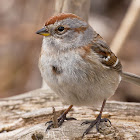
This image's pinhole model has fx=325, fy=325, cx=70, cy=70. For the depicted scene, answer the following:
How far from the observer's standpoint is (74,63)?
3268 millimetres

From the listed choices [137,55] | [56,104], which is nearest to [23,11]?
[137,55]

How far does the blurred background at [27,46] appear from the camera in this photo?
6.29 meters

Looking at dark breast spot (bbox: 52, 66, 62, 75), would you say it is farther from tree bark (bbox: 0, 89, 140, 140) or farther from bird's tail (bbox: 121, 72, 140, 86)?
bird's tail (bbox: 121, 72, 140, 86)

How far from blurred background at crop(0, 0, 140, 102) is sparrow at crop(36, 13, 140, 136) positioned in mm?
2512

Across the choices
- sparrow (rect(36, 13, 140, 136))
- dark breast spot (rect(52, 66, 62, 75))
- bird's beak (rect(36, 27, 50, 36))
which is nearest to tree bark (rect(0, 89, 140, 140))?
sparrow (rect(36, 13, 140, 136))

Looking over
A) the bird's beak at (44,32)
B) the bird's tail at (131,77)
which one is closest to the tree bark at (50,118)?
the bird's tail at (131,77)

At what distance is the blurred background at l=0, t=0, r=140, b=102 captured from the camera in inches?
247

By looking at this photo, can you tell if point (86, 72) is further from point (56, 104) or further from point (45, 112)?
point (56, 104)

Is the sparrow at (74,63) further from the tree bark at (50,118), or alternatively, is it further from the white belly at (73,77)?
the tree bark at (50,118)

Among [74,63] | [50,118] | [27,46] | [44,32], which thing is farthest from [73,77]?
[27,46]

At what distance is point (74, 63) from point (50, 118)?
0.98 metres

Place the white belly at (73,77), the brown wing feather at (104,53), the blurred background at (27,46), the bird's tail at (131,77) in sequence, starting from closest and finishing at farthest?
the white belly at (73,77)
the brown wing feather at (104,53)
the bird's tail at (131,77)
the blurred background at (27,46)

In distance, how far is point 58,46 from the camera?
132 inches

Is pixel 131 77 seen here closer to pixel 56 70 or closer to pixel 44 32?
pixel 56 70
